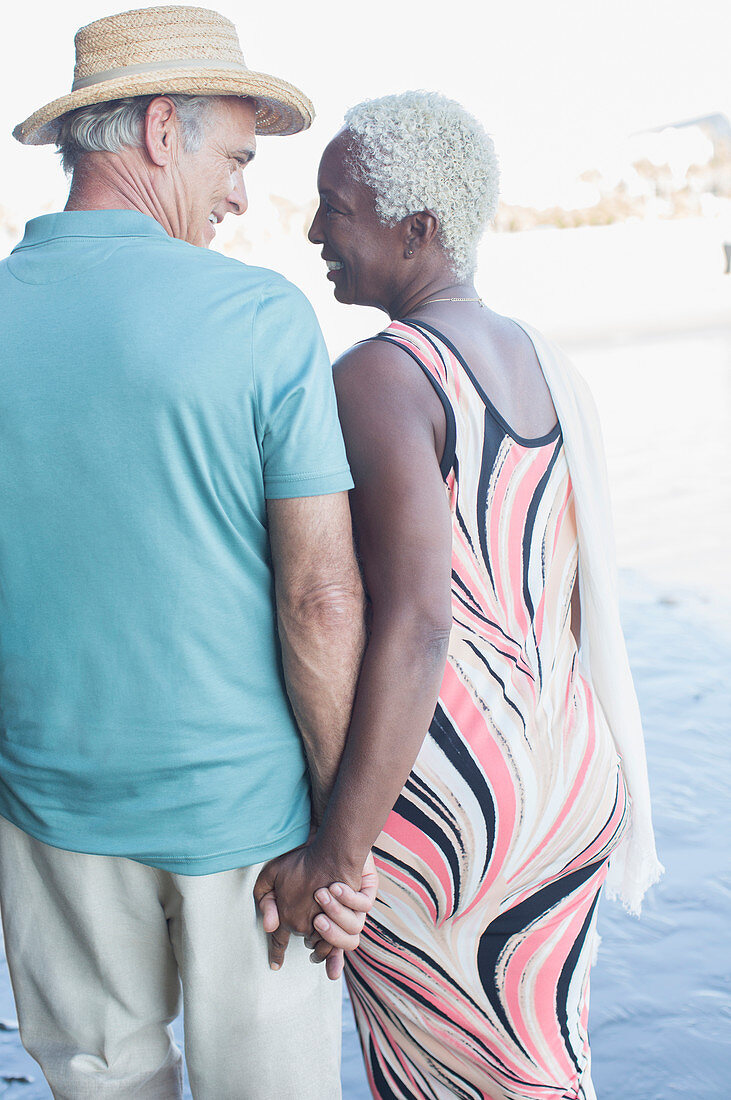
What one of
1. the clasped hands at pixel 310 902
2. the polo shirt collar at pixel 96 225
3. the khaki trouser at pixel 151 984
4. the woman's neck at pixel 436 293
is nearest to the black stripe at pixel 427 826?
the clasped hands at pixel 310 902

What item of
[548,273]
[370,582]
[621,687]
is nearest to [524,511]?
[370,582]

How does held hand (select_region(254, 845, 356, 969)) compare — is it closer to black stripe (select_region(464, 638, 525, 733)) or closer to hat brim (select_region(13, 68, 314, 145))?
black stripe (select_region(464, 638, 525, 733))

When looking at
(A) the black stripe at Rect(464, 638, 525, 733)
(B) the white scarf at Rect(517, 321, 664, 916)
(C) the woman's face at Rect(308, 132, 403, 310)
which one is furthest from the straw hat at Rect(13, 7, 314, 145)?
(A) the black stripe at Rect(464, 638, 525, 733)

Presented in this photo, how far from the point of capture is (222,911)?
1369mm

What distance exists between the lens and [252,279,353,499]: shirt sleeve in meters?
1.23

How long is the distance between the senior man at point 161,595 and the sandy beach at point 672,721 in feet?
3.78

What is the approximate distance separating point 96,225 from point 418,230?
495mm

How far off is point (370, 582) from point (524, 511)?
11.1 inches

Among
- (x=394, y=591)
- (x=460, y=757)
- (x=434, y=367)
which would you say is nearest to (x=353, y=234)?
(x=434, y=367)

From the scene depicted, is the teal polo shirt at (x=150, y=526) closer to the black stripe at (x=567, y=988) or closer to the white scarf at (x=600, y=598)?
the white scarf at (x=600, y=598)

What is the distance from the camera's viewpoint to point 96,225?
1.29 m

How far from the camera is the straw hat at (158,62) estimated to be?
53.1 inches

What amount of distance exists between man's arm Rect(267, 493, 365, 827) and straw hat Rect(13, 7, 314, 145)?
60 centimetres

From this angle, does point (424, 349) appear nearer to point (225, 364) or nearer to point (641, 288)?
point (225, 364)
